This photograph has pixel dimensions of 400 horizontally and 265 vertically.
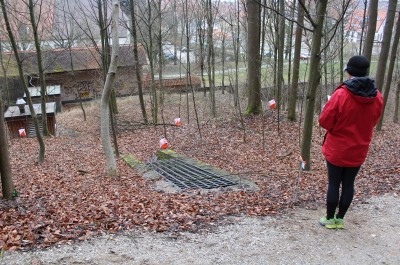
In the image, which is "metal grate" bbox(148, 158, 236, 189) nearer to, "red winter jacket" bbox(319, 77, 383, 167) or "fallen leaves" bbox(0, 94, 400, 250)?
"fallen leaves" bbox(0, 94, 400, 250)

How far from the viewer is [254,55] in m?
14.6

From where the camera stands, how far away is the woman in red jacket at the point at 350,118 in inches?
152

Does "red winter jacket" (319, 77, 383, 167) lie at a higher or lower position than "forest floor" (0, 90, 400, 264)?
higher

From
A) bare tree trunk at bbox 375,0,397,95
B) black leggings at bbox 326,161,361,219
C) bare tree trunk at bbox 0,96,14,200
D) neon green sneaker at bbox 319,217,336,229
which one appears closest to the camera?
black leggings at bbox 326,161,361,219

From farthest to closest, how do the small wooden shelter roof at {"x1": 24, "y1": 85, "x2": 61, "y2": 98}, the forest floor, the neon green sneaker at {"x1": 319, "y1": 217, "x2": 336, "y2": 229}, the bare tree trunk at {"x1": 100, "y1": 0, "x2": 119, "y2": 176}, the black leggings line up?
the small wooden shelter roof at {"x1": 24, "y1": 85, "x2": 61, "y2": 98}
the bare tree trunk at {"x1": 100, "y1": 0, "x2": 119, "y2": 176}
the neon green sneaker at {"x1": 319, "y1": 217, "x2": 336, "y2": 229}
the black leggings
the forest floor

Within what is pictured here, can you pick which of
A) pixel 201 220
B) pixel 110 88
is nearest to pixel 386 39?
pixel 110 88

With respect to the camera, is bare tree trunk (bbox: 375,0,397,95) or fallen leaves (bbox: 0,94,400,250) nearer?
fallen leaves (bbox: 0,94,400,250)

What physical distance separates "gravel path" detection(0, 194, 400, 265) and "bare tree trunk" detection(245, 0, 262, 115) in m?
10.4

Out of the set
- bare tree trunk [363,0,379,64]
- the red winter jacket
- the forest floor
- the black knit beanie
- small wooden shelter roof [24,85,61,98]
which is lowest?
small wooden shelter roof [24,85,61,98]

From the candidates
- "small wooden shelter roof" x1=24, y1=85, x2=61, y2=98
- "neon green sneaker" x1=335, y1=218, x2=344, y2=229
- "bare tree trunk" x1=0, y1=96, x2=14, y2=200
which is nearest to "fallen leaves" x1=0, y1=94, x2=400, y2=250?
"bare tree trunk" x1=0, y1=96, x2=14, y2=200

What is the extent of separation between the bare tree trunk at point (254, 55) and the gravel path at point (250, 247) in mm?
10364

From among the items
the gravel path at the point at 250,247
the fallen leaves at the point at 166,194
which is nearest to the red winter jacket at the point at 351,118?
the gravel path at the point at 250,247

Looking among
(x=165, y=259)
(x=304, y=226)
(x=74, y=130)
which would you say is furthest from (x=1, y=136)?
(x=74, y=130)

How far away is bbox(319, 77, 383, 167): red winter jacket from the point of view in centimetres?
387
